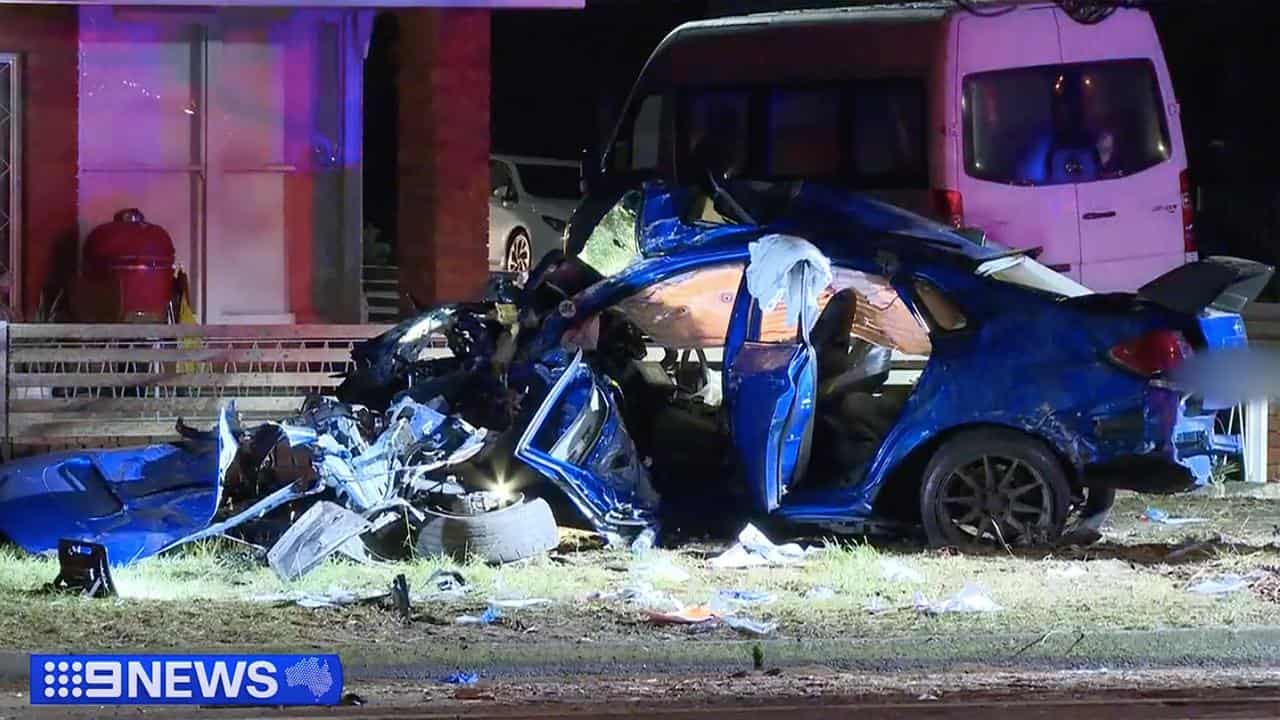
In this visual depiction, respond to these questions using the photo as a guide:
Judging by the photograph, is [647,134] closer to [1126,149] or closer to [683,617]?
[1126,149]

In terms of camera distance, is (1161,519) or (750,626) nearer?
(750,626)

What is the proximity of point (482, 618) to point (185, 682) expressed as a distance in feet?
4.94

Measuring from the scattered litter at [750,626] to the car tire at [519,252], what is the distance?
497 inches

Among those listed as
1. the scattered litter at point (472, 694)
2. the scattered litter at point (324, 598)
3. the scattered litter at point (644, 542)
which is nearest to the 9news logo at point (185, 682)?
the scattered litter at point (472, 694)

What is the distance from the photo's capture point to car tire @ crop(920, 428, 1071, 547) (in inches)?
357

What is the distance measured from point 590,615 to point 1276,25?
22.9 m

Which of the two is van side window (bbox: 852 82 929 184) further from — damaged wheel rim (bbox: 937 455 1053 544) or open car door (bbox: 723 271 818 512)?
damaged wheel rim (bbox: 937 455 1053 544)

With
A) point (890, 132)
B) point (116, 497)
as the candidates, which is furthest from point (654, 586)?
point (890, 132)

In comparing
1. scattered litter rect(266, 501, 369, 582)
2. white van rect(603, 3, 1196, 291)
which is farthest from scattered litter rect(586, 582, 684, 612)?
white van rect(603, 3, 1196, 291)

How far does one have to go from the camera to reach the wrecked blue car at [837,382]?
29.4 ft

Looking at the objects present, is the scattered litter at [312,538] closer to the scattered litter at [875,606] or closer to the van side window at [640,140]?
the scattered litter at [875,606]

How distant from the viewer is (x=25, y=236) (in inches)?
627

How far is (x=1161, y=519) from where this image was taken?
1056 cm

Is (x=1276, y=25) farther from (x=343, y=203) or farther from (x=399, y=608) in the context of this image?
(x=399, y=608)
